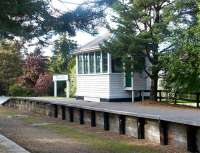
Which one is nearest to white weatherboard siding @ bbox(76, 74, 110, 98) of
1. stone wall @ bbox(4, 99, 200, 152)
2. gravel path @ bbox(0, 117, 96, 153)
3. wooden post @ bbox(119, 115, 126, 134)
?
stone wall @ bbox(4, 99, 200, 152)

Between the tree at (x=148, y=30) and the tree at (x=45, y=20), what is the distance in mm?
12295

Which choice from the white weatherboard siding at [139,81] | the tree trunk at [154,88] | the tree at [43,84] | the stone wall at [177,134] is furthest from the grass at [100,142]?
the tree at [43,84]

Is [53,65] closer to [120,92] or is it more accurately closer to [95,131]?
[120,92]

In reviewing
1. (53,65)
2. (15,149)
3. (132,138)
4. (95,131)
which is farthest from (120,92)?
(53,65)

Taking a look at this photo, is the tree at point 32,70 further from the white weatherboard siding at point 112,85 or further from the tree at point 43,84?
the white weatherboard siding at point 112,85

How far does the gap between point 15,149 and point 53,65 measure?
116 feet

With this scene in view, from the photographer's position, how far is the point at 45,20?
10.9 meters

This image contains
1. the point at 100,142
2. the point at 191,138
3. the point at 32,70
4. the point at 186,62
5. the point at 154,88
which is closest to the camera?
the point at 191,138

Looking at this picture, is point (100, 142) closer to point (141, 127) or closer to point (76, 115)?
point (141, 127)

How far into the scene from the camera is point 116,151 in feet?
44.9

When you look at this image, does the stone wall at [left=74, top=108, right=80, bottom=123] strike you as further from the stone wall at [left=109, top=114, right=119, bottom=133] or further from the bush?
the bush

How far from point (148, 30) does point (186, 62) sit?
3066mm

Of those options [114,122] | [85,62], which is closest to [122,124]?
[114,122]

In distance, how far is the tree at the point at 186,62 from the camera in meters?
21.8
